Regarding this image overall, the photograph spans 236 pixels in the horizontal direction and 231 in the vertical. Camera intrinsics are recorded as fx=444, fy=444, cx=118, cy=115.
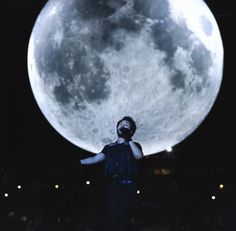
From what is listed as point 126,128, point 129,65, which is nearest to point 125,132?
point 126,128

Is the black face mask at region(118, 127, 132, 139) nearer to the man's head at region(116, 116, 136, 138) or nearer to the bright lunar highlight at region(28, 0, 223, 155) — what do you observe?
the man's head at region(116, 116, 136, 138)

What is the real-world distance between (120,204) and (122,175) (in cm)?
28

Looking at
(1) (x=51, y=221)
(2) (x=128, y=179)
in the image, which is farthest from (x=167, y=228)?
(2) (x=128, y=179)

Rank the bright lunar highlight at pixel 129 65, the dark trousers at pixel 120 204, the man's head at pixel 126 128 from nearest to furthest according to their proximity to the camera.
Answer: the dark trousers at pixel 120 204 < the man's head at pixel 126 128 < the bright lunar highlight at pixel 129 65

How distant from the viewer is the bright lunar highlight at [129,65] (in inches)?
243

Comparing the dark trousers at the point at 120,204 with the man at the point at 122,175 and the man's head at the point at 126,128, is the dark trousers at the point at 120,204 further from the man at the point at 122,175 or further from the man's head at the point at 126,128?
the man's head at the point at 126,128

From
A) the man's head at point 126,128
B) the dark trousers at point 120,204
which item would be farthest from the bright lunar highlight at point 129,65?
the dark trousers at point 120,204

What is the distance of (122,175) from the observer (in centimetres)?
441

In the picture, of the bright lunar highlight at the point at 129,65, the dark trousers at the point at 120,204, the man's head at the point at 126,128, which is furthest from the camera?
the bright lunar highlight at the point at 129,65

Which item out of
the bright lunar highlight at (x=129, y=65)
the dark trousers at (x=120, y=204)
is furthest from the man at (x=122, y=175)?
the bright lunar highlight at (x=129, y=65)

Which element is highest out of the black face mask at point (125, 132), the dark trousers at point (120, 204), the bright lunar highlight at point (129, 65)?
the bright lunar highlight at point (129, 65)

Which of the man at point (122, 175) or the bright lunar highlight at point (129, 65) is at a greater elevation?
the bright lunar highlight at point (129, 65)

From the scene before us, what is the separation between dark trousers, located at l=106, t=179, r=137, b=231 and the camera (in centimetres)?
435

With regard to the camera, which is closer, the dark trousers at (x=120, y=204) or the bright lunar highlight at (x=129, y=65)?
the dark trousers at (x=120, y=204)
